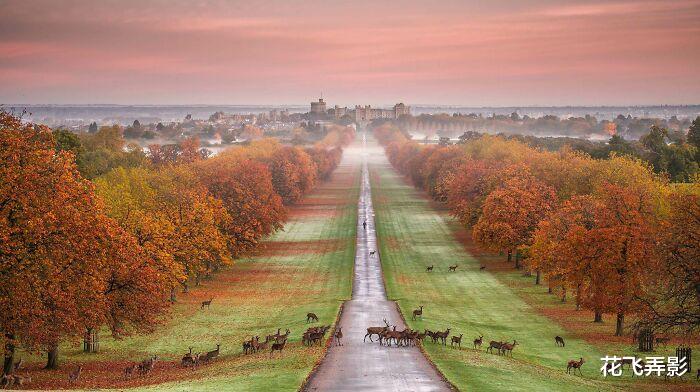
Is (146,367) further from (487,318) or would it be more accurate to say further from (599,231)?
(599,231)

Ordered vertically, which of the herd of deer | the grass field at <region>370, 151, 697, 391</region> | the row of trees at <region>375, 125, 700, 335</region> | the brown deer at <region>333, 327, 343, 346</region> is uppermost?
the row of trees at <region>375, 125, 700, 335</region>

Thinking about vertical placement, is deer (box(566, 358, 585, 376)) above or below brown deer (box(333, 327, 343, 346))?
below

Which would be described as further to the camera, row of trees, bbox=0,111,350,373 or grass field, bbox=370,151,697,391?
grass field, bbox=370,151,697,391

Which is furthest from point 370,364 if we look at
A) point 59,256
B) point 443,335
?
point 59,256

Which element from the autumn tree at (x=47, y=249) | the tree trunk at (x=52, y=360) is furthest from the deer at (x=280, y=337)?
the tree trunk at (x=52, y=360)

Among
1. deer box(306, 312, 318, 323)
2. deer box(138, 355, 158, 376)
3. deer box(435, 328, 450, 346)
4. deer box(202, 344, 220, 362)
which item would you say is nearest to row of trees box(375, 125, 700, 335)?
deer box(435, 328, 450, 346)

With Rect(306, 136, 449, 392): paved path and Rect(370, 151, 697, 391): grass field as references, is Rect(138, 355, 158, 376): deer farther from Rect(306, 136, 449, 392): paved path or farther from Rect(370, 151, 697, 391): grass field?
Rect(370, 151, 697, 391): grass field

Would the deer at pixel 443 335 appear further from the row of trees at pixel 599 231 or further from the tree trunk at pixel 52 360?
the tree trunk at pixel 52 360
